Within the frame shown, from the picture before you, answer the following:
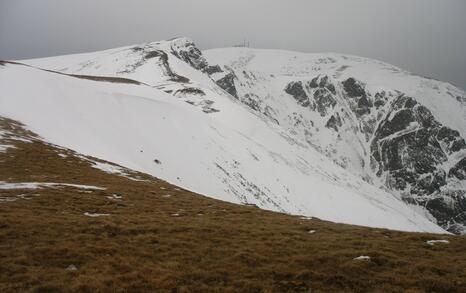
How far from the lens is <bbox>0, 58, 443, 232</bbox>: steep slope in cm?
5553

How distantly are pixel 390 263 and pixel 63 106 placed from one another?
5345 centimetres

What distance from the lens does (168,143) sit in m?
69.2

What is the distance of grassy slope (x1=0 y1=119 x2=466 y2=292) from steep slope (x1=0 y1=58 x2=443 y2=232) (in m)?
27.0

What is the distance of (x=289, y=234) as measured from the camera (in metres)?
23.7

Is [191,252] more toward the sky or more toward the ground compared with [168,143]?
more toward the sky

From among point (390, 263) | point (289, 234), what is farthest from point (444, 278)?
point (289, 234)

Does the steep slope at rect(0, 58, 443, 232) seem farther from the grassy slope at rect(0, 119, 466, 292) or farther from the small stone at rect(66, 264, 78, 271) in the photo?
the small stone at rect(66, 264, 78, 271)

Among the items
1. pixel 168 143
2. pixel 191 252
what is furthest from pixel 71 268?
pixel 168 143

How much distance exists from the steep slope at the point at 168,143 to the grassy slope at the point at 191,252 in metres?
27.0

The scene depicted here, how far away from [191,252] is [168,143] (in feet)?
169

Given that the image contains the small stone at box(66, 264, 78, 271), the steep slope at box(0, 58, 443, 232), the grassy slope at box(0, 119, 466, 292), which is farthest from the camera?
the steep slope at box(0, 58, 443, 232)

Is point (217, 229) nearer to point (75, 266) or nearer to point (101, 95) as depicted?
point (75, 266)

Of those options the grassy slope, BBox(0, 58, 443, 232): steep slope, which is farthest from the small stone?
BBox(0, 58, 443, 232): steep slope

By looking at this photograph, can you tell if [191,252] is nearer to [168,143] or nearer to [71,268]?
[71,268]
